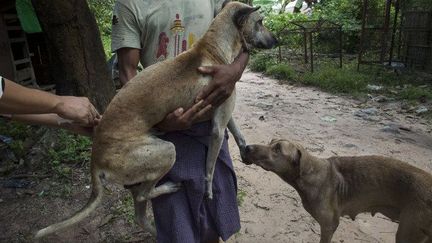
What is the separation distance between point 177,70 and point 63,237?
261 centimetres

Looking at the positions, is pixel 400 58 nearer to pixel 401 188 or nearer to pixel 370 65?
pixel 370 65

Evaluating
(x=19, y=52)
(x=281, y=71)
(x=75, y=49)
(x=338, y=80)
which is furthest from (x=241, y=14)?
(x=281, y=71)

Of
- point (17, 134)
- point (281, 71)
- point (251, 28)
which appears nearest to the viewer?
point (251, 28)

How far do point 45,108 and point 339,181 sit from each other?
2647 mm

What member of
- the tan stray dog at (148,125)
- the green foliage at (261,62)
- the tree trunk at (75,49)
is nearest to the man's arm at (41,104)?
the tan stray dog at (148,125)

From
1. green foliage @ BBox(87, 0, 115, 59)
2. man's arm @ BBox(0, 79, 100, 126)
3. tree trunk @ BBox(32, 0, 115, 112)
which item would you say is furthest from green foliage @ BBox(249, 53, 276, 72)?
man's arm @ BBox(0, 79, 100, 126)

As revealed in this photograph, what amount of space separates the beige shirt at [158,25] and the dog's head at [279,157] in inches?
49.9

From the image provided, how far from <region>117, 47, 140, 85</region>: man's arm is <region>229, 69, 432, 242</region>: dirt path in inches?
86.8

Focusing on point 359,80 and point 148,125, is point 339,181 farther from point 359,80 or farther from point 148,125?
point 359,80

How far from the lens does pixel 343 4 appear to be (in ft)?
50.2

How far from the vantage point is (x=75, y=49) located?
17.0 ft

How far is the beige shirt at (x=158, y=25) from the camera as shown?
8.39 ft

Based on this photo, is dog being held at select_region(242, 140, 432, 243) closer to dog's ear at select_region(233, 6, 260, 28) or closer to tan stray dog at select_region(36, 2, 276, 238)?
tan stray dog at select_region(36, 2, 276, 238)

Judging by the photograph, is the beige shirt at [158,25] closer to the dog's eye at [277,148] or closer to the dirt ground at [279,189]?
the dog's eye at [277,148]
